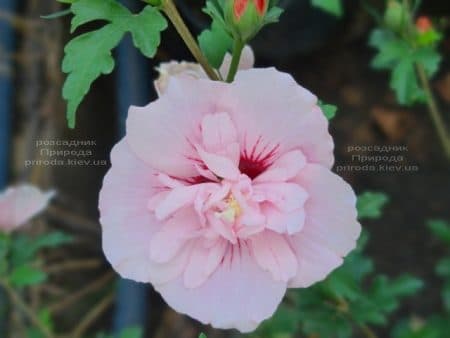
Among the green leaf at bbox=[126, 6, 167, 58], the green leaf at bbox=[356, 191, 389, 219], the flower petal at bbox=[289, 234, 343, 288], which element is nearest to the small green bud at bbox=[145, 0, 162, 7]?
the green leaf at bbox=[126, 6, 167, 58]

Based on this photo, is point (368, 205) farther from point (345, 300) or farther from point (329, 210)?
point (329, 210)

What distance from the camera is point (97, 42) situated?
72 cm

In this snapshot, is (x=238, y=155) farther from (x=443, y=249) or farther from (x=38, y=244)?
(x=443, y=249)

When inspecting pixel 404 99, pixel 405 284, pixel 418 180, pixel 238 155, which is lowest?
pixel 418 180

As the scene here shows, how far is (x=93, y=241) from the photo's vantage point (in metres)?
1.74

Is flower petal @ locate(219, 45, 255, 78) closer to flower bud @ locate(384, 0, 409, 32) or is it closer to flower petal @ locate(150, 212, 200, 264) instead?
flower petal @ locate(150, 212, 200, 264)

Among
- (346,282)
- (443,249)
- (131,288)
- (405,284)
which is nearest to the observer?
(346,282)

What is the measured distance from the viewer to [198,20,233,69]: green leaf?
77 centimetres

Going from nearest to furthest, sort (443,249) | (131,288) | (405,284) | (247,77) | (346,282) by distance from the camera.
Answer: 1. (247,77)
2. (346,282)
3. (405,284)
4. (131,288)
5. (443,249)

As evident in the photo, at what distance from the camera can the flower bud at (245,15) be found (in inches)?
27.1

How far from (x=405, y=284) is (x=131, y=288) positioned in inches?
23.2

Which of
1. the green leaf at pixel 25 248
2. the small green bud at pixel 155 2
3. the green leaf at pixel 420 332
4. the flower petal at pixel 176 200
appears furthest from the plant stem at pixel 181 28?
the green leaf at pixel 420 332

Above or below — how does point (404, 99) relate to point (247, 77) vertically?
below

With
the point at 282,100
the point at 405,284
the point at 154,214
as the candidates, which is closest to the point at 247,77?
the point at 282,100
